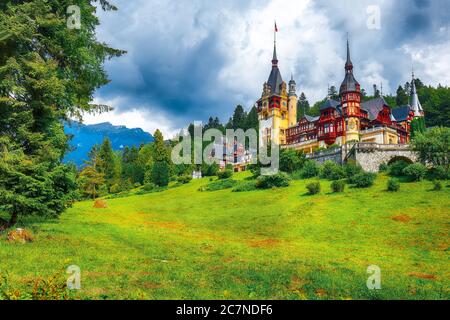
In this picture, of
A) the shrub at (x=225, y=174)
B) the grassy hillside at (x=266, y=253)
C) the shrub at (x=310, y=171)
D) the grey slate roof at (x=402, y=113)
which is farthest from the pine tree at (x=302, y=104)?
the grassy hillside at (x=266, y=253)

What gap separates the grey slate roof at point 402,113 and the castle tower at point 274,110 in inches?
976

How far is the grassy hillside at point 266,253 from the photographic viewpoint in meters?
12.0

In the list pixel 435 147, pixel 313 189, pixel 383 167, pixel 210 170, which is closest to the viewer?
pixel 313 189

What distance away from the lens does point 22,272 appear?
12.3 metres

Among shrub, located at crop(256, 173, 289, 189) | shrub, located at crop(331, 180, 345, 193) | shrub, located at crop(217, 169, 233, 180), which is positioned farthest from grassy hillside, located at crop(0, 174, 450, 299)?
shrub, located at crop(217, 169, 233, 180)

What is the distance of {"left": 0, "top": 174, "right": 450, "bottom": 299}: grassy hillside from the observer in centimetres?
1197

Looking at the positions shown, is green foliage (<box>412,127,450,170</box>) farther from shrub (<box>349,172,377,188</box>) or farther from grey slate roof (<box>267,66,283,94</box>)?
grey slate roof (<box>267,66,283,94</box>)

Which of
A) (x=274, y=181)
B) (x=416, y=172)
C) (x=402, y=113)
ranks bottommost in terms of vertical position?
(x=274, y=181)

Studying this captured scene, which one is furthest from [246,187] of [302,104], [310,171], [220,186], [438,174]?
[302,104]

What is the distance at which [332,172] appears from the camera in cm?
5244

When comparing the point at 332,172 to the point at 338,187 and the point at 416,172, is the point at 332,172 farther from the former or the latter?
the point at 416,172

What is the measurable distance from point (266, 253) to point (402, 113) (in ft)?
257
